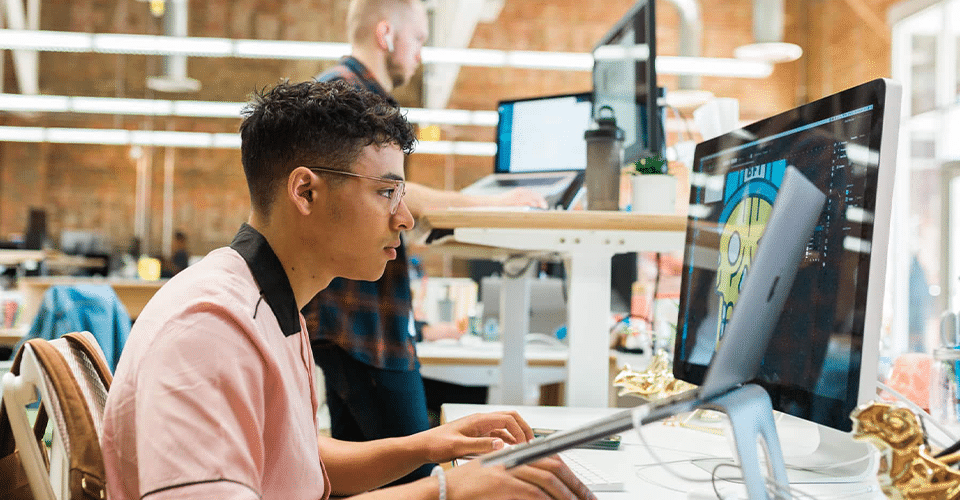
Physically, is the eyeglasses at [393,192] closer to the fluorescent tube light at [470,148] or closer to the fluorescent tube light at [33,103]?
the fluorescent tube light at [470,148]

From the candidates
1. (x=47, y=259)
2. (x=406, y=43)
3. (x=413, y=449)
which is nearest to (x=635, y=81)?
(x=406, y=43)

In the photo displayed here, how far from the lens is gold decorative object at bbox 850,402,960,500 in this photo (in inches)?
24.3

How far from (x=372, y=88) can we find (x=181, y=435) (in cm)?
154

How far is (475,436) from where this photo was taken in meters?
1.16

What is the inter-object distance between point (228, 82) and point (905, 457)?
872 centimetres

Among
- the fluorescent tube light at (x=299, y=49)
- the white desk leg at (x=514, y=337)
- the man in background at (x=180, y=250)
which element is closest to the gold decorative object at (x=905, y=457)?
the white desk leg at (x=514, y=337)

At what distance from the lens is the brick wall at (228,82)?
8.48 metres

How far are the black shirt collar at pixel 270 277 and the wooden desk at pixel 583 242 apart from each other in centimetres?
64

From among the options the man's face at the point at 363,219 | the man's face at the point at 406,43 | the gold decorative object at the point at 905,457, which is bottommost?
the gold decorative object at the point at 905,457

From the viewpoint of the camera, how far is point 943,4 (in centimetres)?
669

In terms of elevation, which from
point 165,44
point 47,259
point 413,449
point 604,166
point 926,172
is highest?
point 165,44

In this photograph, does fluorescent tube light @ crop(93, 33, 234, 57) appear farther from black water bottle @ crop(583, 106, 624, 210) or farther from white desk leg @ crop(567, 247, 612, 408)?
white desk leg @ crop(567, 247, 612, 408)

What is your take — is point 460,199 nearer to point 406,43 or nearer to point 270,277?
point 406,43

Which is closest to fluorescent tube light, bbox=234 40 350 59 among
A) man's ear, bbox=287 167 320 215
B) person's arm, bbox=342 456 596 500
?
man's ear, bbox=287 167 320 215
